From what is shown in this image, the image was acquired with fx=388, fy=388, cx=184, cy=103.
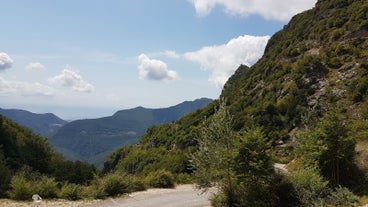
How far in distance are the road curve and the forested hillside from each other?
1592 millimetres

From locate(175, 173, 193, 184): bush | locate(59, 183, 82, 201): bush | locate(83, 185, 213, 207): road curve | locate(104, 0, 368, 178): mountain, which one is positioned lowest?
locate(83, 185, 213, 207): road curve

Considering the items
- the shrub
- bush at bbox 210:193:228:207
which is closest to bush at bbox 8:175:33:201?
the shrub

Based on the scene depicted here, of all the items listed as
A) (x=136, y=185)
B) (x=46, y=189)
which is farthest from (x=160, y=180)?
(x=46, y=189)

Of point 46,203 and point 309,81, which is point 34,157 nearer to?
point 309,81

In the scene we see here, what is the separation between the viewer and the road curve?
19.4 meters

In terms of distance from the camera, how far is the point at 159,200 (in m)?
20.7

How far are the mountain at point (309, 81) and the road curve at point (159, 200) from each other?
580 inches

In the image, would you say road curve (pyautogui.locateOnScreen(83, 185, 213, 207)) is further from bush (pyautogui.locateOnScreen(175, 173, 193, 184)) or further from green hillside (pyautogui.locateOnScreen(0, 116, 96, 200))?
green hillside (pyautogui.locateOnScreen(0, 116, 96, 200))

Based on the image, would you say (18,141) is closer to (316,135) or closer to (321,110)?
(321,110)

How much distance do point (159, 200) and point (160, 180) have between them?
4.90 m

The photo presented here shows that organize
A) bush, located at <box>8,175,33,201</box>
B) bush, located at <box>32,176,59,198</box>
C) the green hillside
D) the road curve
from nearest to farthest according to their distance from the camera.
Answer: bush, located at <box>8,175,33,201</box> < the road curve < bush, located at <box>32,176,59,198</box> < the green hillside

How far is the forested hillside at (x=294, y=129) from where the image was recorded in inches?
711

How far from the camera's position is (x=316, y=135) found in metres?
20.0

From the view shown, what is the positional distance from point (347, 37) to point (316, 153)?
4790 centimetres
